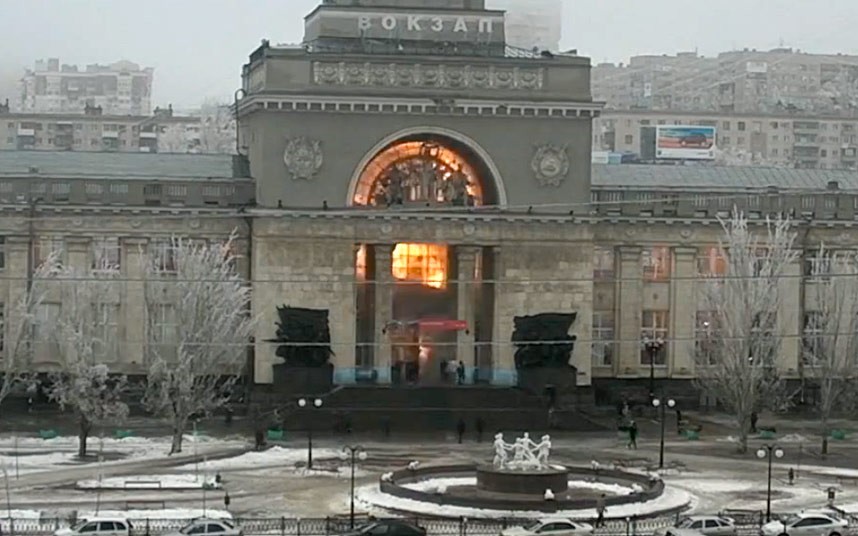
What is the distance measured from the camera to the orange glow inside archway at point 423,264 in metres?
75.8

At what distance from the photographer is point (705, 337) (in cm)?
7412

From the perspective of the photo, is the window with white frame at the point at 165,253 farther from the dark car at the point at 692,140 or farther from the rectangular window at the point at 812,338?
the dark car at the point at 692,140

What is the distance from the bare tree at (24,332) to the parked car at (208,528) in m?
22.2

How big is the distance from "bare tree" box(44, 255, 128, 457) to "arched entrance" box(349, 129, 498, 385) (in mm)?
9841

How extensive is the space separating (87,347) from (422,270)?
1659cm

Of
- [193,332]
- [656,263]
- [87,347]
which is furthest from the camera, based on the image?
[656,263]

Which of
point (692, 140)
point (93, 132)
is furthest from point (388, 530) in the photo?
point (93, 132)

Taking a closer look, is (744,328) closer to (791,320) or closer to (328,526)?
(791,320)

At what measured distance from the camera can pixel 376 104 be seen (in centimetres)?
7269

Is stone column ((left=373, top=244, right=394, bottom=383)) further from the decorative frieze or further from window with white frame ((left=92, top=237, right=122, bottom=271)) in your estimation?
window with white frame ((left=92, top=237, right=122, bottom=271))

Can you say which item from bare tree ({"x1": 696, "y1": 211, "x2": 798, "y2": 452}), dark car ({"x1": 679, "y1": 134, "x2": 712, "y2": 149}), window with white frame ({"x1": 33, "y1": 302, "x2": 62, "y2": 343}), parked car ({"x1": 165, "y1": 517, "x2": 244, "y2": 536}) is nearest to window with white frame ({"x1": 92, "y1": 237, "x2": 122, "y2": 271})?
window with white frame ({"x1": 33, "y1": 302, "x2": 62, "y2": 343})

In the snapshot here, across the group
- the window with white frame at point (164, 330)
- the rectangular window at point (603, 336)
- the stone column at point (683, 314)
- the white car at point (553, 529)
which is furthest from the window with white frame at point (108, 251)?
the white car at point (553, 529)

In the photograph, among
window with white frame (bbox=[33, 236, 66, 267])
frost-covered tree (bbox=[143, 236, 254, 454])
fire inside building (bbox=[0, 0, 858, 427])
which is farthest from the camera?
window with white frame (bbox=[33, 236, 66, 267])

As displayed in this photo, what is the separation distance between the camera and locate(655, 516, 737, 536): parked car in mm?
44781
